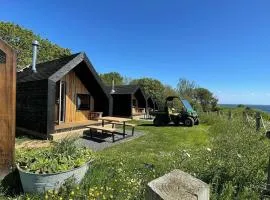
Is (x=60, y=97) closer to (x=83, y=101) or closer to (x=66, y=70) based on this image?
(x=83, y=101)

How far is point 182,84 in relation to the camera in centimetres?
4941

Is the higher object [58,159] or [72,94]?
[72,94]

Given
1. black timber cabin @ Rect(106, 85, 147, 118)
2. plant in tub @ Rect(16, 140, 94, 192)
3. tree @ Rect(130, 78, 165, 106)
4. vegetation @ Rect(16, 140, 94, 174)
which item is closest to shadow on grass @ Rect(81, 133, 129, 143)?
vegetation @ Rect(16, 140, 94, 174)

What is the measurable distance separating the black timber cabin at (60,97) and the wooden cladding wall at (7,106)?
19.6ft

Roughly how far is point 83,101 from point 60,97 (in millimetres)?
1937

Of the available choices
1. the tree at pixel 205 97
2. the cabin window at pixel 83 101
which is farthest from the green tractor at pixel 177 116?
the tree at pixel 205 97

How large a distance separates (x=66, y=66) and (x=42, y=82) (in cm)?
143

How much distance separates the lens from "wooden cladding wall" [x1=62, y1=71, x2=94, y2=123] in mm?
14398

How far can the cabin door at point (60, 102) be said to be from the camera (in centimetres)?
1390

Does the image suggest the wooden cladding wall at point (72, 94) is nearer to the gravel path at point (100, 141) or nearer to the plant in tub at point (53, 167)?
the gravel path at point (100, 141)

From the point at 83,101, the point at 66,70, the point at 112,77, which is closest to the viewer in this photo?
the point at 66,70

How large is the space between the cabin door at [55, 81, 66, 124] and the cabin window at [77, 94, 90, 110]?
48.2 inches

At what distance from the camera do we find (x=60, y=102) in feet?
46.1

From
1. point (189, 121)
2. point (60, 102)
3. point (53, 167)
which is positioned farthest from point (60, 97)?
point (53, 167)
